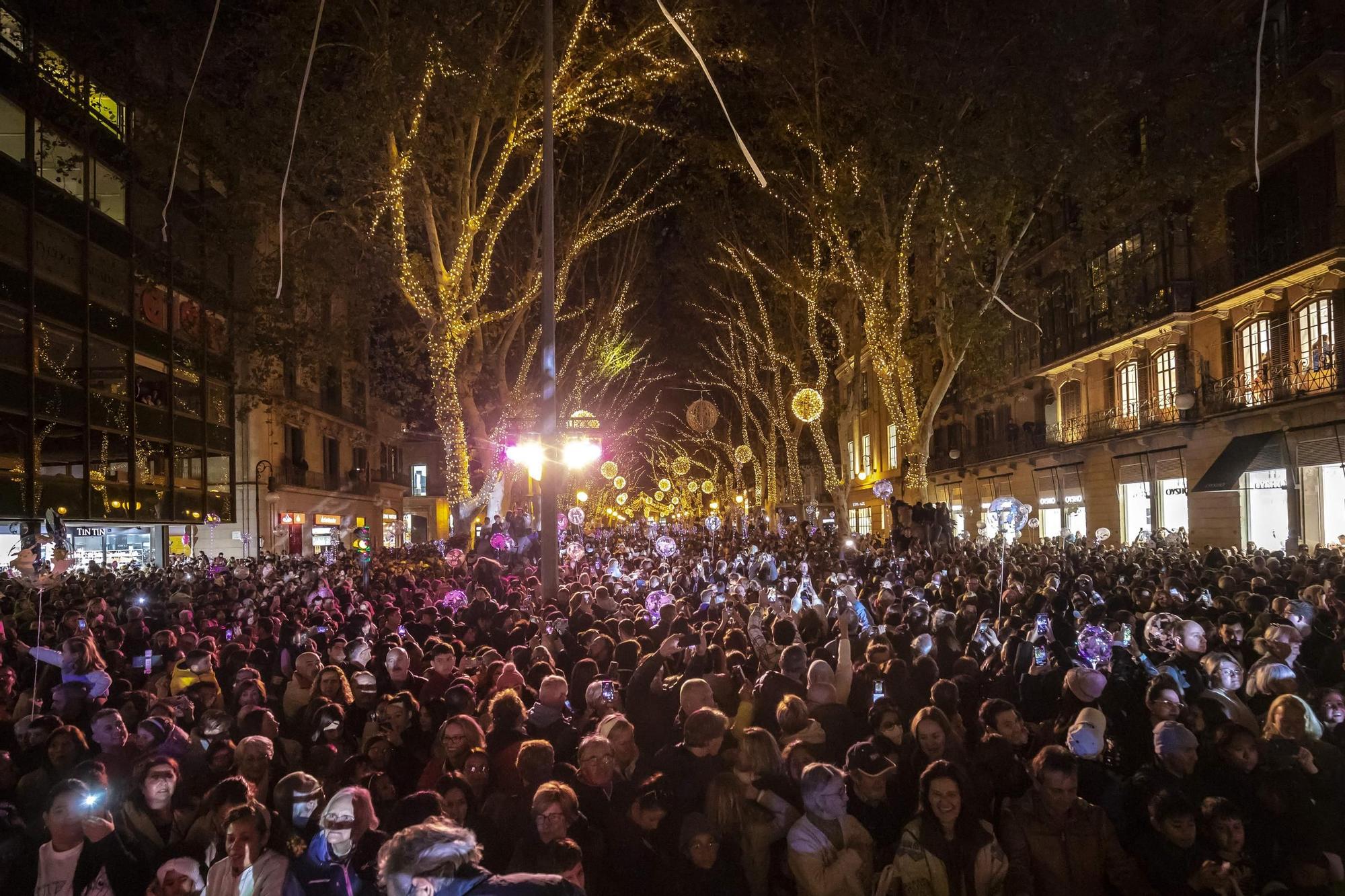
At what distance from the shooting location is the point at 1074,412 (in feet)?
119

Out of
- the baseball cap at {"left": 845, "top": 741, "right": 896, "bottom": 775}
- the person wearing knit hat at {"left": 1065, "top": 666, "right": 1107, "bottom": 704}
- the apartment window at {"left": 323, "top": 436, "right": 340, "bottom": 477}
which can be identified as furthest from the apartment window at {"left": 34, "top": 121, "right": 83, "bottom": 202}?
the person wearing knit hat at {"left": 1065, "top": 666, "right": 1107, "bottom": 704}

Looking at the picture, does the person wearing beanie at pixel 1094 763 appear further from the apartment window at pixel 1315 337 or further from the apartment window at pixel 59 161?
→ the apartment window at pixel 59 161

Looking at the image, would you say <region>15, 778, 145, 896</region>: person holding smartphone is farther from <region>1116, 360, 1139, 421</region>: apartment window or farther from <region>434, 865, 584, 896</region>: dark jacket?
<region>1116, 360, 1139, 421</region>: apartment window

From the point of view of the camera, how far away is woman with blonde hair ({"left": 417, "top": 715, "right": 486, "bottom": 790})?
5938 millimetres

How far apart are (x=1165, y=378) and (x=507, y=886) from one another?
99.0 feet

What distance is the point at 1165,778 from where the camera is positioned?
17.7 feet

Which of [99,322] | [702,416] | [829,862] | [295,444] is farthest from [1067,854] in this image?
[295,444]

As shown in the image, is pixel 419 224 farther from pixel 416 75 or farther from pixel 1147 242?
pixel 1147 242

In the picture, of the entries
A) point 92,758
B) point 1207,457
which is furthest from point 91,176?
point 1207,457

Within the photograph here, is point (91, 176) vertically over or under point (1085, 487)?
over

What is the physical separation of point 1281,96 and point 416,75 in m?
15.9

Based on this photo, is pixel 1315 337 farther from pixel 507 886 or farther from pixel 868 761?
pixel 507 886

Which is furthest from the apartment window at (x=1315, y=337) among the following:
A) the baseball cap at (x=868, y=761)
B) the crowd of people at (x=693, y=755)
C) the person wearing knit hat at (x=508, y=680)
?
the baseball cap at (x=868, y=761)

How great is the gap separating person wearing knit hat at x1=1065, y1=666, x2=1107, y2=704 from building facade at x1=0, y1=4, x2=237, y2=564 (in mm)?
21292
